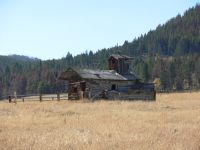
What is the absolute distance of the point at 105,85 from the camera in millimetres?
54656

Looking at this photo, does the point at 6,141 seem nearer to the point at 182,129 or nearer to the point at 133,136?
the point at 133,136

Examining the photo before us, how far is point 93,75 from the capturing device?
53.4 m

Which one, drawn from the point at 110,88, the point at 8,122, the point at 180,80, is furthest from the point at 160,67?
the point at 8,122

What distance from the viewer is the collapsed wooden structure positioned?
5291 centimetres

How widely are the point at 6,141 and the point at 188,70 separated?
12954 centimetres

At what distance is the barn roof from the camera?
52.7 metres

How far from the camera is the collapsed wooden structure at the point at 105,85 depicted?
52906 millimetres

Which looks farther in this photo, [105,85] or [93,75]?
[105,85]

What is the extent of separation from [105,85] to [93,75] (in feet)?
7.37

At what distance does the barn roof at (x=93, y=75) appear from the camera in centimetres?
5269

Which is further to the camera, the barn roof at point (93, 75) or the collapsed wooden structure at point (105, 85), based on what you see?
the collapsed wooden structure at point (105, 85)

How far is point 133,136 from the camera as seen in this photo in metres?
15.2

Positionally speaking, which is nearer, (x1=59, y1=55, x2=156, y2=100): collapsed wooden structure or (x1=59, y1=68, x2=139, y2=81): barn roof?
(x1=59, y1=68, x2=139, y2=81): barn roof

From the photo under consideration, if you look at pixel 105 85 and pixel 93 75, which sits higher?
pixel 93 75
